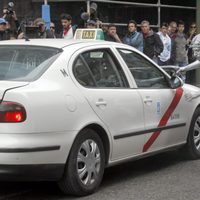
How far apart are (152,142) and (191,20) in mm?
13411

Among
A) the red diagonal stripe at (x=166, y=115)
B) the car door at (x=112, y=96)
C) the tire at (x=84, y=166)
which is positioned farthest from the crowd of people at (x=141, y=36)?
the tire at (x=84, y=166)

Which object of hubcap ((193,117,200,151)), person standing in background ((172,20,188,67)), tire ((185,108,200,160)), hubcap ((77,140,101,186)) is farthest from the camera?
person standing in background ((172,20,188,67))

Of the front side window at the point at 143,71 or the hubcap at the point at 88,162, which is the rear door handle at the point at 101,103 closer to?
the hubcap at the point at 88,162

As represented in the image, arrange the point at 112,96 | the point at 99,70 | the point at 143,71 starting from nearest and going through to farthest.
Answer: the point at 112,96 → the point at 99,70 → the point at 143,71

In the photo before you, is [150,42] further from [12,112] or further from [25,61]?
[12,112]

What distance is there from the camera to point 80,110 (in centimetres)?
563

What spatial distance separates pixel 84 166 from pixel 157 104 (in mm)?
1423

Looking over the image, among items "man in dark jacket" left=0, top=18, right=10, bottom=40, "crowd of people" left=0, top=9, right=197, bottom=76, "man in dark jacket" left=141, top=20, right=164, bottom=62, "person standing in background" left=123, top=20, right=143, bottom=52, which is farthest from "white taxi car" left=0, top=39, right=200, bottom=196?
"man in dark jacket" left=0, top=18, right=10, bottom=40

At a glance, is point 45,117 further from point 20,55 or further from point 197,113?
point 197,113

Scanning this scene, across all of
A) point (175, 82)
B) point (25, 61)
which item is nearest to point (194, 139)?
point (175, 82)

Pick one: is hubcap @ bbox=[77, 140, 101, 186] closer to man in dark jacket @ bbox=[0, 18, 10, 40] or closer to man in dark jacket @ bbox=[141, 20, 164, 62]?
man in dark jacket @ bbox=[0, 18, 10, 40]

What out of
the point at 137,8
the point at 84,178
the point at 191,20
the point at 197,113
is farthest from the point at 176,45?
the point at 84,178

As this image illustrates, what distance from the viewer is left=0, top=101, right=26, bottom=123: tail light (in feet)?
17.0

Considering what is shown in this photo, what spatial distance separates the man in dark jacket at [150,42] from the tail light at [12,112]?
7.86 meters
